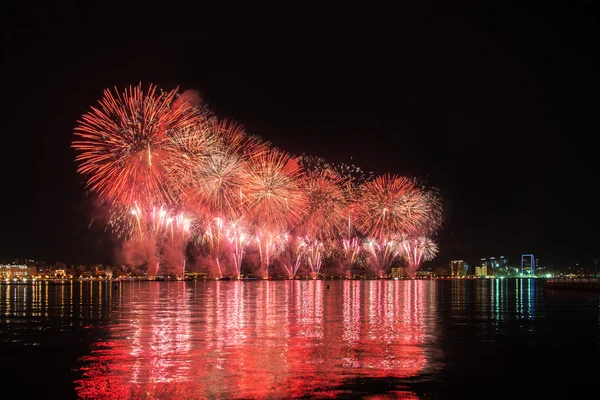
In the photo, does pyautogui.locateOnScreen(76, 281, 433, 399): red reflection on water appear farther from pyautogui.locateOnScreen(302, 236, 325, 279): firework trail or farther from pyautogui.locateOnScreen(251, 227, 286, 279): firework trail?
pyautogui.locateOnScreen(302, 236, 325, 279): firework trail

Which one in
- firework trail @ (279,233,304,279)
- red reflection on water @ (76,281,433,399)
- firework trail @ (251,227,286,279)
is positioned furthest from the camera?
firework trail @ (279,233,304,279)

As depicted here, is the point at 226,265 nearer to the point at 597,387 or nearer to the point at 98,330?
the point at 98,330

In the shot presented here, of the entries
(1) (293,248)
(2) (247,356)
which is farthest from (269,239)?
(2) (247,356)

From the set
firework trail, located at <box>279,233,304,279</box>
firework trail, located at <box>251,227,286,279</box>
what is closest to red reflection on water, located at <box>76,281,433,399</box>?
firework trail, located at <box>251,227,286,279</box>

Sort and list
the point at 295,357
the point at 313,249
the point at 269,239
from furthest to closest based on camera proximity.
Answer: the point at 313,249 < the point at 269,239 < the point at 295,357

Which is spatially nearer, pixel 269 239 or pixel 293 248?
pixel 269 239

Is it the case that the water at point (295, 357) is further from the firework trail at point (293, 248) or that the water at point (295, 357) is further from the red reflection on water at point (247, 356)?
the firework trail at point (293, 248)

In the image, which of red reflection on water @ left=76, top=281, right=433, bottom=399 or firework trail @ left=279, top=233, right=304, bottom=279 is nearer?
red reflection on water @ left=76, top=281, right=433, bottom=399

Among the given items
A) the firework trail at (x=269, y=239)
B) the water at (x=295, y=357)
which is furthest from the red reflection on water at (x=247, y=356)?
the firework trail at (x=269, y=239)

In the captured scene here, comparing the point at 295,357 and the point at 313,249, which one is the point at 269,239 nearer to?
the point at 313,249

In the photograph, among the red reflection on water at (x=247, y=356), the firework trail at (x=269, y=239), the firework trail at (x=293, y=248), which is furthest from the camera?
the firework trail at (x=293, y=248)

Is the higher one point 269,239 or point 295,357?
point 269,239

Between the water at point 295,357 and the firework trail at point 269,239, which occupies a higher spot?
the firework trail at point 269,239

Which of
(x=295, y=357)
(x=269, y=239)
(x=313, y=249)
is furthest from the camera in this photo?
(x=313, y=249)
